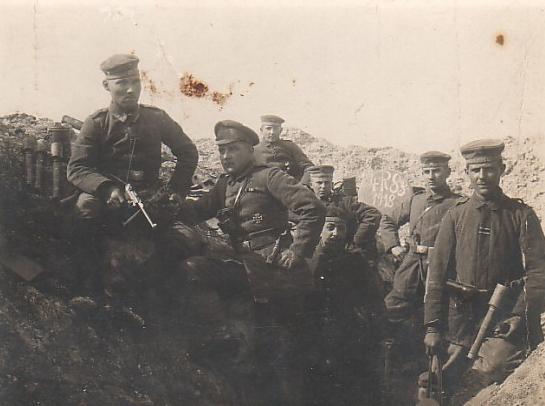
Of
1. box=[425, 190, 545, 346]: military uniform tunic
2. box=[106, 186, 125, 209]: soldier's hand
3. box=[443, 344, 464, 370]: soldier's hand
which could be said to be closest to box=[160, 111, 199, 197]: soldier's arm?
box=[106, 186, 125, 209]: soldier's hand

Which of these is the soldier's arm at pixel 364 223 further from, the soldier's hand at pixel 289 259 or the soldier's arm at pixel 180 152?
the soldier's arm at pixel 180 152

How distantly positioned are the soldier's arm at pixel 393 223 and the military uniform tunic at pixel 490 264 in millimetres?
556

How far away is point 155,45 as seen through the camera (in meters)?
5.06

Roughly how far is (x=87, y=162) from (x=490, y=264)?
2583 millimetres

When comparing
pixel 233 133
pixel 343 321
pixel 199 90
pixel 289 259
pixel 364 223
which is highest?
pixel 199 90

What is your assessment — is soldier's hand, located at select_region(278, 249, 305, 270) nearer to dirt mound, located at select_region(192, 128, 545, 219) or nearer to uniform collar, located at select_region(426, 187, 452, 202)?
dirt mound, located at select_region(192, 128, 545, 219)

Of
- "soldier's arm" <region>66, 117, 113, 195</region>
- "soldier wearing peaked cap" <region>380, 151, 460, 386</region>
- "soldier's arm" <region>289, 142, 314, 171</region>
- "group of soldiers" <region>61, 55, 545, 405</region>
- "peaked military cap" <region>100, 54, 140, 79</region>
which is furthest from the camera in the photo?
"soldier's arm" <region>289, 142, 314, 171</region>

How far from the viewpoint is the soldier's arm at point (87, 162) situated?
461 cm

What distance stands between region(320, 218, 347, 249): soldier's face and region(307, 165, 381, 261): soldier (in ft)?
0.29

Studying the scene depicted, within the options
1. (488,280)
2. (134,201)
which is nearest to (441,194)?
(488,280)

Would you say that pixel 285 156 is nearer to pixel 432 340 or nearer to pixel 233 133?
pixel 233 133

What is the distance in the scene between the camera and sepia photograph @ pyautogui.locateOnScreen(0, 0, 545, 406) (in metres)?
4.64

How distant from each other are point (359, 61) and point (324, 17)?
1.26ft

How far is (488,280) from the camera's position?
4746 mm
